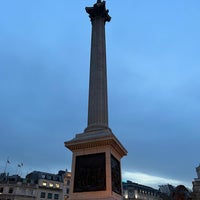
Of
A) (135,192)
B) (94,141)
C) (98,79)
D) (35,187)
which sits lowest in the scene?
(94,141)

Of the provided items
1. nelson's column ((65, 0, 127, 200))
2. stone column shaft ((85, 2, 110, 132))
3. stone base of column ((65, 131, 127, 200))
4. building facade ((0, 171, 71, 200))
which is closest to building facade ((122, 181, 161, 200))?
building facade ((0, 171, 71, 200))

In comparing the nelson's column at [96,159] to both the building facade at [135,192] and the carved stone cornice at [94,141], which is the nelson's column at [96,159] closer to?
the carved stone cornice at [94,141]

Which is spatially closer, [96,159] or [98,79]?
[96,159]

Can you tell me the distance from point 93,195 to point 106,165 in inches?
86.1

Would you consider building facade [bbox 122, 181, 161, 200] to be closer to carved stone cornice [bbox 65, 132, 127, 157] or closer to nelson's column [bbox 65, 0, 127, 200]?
nelson's column [bbox 65, 0, 127, 200]

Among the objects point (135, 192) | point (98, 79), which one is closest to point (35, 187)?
point (135, 192)

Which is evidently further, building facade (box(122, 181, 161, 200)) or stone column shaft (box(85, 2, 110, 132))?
building facade (box(122, 181, 161, 200))

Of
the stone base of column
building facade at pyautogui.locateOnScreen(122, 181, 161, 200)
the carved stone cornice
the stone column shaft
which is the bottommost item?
the stone base of column

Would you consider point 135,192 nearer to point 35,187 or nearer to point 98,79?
point 35,187

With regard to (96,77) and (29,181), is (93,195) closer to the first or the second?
(96,77)

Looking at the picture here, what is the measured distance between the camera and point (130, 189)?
88688 millimetres

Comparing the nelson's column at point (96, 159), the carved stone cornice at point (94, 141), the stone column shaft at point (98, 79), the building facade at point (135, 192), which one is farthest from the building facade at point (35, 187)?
the carved stone cornice at point (94, 141)

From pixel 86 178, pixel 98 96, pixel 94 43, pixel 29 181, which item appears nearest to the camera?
pixel 86 178

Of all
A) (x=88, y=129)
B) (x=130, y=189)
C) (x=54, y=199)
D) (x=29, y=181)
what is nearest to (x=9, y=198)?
(x=29, y=181)
